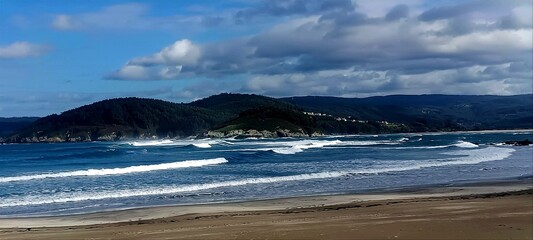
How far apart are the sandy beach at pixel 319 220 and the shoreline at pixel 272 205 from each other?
3 centimetres

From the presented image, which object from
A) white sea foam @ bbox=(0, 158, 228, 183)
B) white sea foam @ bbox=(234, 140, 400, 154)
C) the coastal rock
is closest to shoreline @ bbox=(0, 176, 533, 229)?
white sea foam @ bbox=(0, 158, 228, 183)

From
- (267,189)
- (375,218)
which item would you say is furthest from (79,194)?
(375,218)

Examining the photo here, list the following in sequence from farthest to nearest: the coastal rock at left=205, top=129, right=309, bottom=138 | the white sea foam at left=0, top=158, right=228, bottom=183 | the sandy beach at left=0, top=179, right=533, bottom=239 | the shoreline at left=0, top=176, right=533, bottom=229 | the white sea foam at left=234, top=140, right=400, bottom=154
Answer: the coastal rock at left=205, top=129, right=309, bottom=138 → the white sea foam at left=234, top=140, right=400, bottom=154 → the white sea foam at left=0, top=158, right=228, bottom=183 → the shoreline at left=0, top=176, right=533, bottom=229 → the sandy beach at left=0, top=179, right=533, bottom=239

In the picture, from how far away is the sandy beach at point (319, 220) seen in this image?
12469mm

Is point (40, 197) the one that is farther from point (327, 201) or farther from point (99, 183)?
point (327, 201)

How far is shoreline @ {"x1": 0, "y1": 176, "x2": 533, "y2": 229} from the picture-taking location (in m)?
16.9

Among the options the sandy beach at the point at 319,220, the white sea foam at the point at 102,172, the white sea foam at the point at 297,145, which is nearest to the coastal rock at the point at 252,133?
the white sea foam at the point at 297,145

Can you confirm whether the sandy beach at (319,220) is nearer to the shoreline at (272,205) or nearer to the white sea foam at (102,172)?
the shoreline at (272,205)

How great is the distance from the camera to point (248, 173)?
3488 centimetres

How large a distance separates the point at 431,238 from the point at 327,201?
28.9 feet

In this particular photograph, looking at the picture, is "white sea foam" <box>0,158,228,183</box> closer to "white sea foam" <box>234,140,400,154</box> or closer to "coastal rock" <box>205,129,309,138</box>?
"white sea foam" <box>234,140,400,154</box>

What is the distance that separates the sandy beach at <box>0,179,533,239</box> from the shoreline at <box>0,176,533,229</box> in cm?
3

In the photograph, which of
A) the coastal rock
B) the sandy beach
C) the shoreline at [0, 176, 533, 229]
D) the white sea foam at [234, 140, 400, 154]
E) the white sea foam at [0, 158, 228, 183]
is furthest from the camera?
the coastal rock

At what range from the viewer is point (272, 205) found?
19.4m
